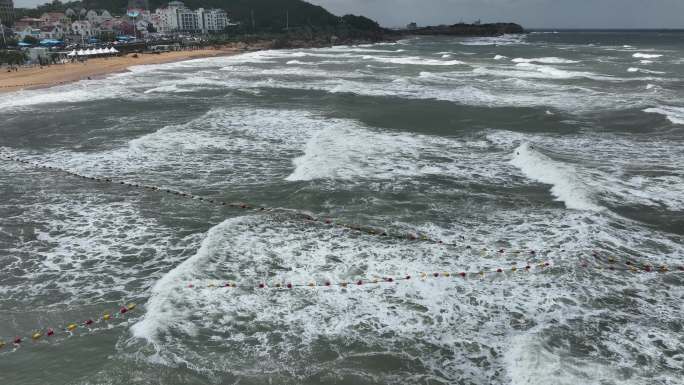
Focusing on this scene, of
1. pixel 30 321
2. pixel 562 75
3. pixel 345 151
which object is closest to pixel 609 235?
pixel 345 151

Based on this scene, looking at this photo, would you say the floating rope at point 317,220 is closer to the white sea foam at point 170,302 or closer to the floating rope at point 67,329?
the white sea foam at point 170,302

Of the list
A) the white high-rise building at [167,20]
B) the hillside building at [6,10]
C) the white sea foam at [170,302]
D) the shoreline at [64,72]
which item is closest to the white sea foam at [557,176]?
the white sea foam at [170,302]

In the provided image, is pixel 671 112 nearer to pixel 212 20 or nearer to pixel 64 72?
pixel 64 72

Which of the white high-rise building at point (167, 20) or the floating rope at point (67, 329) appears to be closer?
the floating rope at point (67, 329)

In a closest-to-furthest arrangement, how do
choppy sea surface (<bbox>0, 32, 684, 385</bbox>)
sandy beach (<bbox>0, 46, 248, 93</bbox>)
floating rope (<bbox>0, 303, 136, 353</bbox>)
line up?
choppy sea surface (<bbox>0, 32, 684, 385</bbox>)
floating rope (<bbox>0, 303, 136, 353</bbox>)
sandy beach (<bbox>0, 46, 248, 93</bbox>)

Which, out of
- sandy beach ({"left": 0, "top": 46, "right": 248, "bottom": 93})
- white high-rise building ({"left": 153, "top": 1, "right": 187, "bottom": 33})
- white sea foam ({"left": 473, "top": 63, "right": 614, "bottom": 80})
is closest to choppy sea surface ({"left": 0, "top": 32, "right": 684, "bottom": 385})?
sandy beach ({"left": 0, "top": 46, "right": 248, "bottom": 93})

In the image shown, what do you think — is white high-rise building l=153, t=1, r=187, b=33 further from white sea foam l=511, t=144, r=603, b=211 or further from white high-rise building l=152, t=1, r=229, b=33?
white sea foam l=511, t=144, r=603, b=211

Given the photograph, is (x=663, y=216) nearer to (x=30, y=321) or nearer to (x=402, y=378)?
(x=402, y=378)
